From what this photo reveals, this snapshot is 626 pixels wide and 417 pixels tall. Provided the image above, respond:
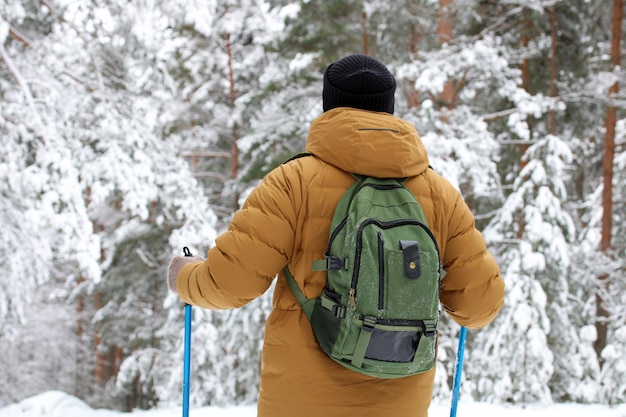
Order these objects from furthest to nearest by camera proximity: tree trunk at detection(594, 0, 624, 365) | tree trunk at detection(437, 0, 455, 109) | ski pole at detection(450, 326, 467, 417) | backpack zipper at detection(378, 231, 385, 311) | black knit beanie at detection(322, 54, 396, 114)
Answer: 1. tree trunk at detection(594, 0, 624, 365)
2. tree trunk at detection(437, 0, 455, 109)
3. ski pole at detection(450, 326, 467, 417)
4. black knit beanie at detection(322, 54, 396, 114)
5. backpack zipper at detection(378, 231, 385, 311)

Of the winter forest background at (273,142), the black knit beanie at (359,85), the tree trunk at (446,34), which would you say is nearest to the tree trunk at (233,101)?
the winter forest background at (273,142)

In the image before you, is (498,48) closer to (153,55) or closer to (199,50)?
(153,55)

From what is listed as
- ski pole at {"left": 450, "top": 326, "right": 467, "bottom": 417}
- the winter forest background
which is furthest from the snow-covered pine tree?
ski pole at {"left": 450, "top": 326, "right": 467, "bottom": 417}

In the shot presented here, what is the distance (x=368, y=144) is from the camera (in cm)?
166

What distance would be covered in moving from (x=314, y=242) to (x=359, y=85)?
1.71 feet

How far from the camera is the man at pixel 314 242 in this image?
5.38ft

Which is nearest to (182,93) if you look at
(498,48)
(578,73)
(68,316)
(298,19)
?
(298,19)

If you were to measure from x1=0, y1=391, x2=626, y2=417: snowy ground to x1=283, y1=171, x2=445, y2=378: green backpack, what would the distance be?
3287 mm

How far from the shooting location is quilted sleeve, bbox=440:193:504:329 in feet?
6.00

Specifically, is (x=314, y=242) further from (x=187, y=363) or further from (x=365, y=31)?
(x=365, y=31)

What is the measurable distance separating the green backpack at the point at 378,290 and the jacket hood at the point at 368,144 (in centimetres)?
9

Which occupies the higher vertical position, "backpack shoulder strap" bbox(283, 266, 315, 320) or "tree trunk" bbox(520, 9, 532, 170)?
"tree trunk" bbox(520, 9, 532, 170)

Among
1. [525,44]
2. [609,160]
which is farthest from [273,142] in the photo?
[609,160]

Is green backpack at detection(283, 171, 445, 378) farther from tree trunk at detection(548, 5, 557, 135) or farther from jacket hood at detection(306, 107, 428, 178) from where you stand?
tree trunk at detection(548, 5, 557, 135)
